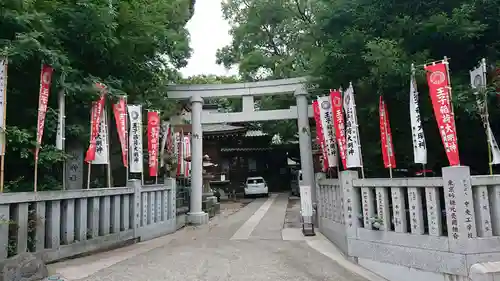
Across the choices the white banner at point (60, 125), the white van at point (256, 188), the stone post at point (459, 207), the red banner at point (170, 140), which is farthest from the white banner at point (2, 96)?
the white van at point (256, 188)

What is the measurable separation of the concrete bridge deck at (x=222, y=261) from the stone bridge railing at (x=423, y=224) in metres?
0.51

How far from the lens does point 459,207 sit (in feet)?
15.4

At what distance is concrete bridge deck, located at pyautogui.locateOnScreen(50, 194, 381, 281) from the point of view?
560cm

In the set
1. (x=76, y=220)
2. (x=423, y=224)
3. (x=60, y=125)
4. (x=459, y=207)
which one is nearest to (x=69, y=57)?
(x=60, y=125)

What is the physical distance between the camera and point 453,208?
15.6ft

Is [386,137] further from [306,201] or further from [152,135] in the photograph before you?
[152,135]

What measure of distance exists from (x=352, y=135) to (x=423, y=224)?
2294 mm

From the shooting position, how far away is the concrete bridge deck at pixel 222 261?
18.4 feet

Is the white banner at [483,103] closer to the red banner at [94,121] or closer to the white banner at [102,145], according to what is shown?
the red banner at [94,121]

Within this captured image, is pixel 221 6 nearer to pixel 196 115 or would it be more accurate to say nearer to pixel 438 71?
pixel 196 115

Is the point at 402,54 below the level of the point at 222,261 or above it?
above

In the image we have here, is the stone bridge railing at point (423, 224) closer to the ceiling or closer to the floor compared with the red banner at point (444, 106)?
closer to the floor

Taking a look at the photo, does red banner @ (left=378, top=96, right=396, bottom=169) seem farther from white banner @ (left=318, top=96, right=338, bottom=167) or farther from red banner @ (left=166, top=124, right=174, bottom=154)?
red banner @ (left=166, top=124, right=174, bottom=154)

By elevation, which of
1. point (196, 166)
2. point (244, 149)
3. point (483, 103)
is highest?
point (244, 149)
